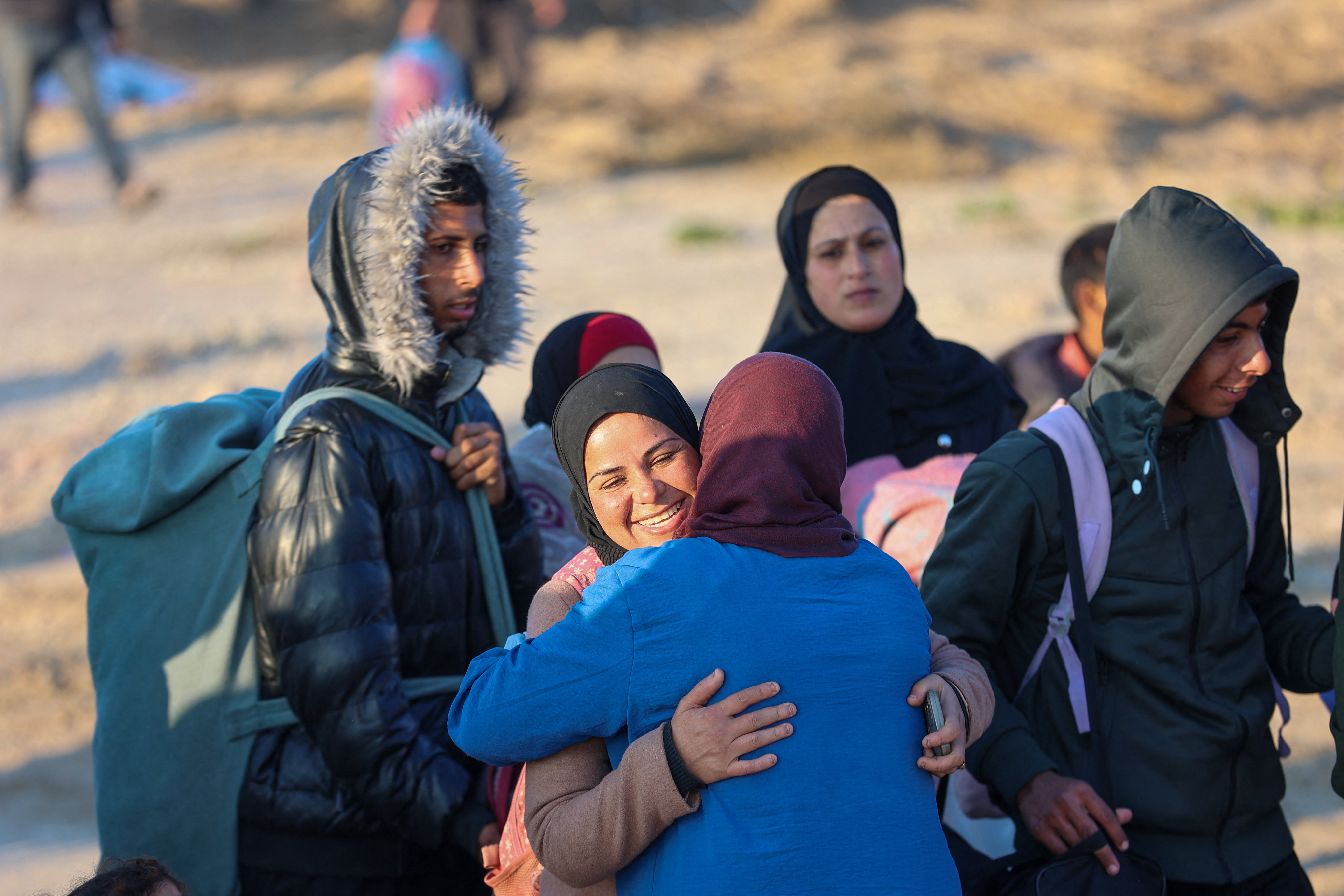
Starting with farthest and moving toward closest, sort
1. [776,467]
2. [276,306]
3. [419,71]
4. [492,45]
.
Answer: [492,45], [419,71], [276,306], [776,467]

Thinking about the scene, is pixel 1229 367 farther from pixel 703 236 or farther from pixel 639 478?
pixel 703 236

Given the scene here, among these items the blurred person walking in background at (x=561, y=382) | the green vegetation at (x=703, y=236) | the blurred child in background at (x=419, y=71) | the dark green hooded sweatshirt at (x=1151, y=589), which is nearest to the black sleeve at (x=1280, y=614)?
the dark green hooded sweatshirt at (x=1151, y=589)

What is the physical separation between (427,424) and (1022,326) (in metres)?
6.35

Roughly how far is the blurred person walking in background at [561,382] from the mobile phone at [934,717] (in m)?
1.50

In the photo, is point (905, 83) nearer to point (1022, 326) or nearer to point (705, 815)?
point (1022, 326)

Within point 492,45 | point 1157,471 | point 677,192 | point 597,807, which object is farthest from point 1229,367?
point 492,45

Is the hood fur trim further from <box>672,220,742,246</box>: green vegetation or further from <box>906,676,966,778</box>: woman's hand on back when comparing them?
<box>672,220,742,246</box>: green vegetation

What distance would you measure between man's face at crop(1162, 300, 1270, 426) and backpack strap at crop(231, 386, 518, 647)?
1.40 metres

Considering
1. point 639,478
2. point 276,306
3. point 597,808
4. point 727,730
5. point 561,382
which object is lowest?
point 597,808

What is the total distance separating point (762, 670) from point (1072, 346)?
2840 mm

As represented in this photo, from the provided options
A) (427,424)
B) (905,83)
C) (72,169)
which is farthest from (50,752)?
(905,83)

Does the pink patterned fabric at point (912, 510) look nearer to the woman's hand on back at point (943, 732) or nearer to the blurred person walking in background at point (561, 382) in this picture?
the blurred person walking in background at point (561, 382)

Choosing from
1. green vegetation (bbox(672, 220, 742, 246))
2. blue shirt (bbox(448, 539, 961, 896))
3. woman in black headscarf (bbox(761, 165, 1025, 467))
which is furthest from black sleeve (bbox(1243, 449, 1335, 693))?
green vegetation (bbox(672, 220, 742, 246))

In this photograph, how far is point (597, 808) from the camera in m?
1.62
